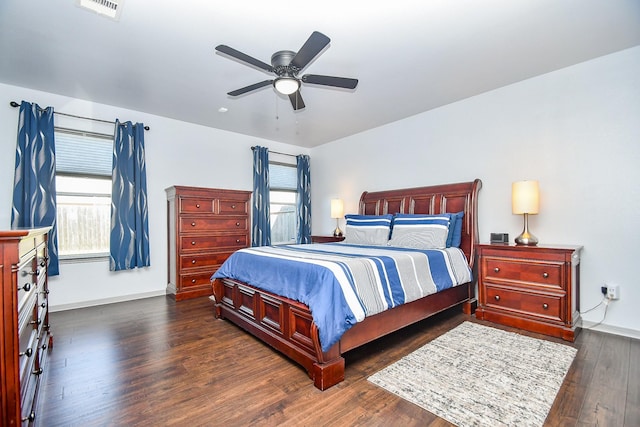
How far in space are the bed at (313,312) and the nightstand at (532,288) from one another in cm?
30

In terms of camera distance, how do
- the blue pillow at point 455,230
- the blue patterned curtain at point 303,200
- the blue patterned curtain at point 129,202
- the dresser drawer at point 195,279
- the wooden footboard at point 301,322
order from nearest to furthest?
the wooden footboard at point 301,322 → the blue pillow at point 455,230 → the blue patterned curtain at point 129,202 → the dresser drawer at point 195,279 → the blue patterned curtain at point 303,200

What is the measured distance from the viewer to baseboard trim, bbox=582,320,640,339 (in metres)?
2.63

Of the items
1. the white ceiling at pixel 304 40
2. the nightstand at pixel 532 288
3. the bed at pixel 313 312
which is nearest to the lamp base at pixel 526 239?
the nightstand at pixel 532 288

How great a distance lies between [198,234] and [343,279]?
2.86 m

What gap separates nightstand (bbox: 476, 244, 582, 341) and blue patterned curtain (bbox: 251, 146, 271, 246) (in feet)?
11.2

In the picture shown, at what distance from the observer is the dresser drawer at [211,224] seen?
4113mm

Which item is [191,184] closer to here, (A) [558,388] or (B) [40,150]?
(B) [40,150]

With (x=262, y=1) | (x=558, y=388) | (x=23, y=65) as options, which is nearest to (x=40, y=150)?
(x=23, y=65)

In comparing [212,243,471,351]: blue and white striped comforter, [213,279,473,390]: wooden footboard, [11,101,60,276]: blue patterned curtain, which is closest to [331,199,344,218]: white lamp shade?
[212,243,471,351]: blue and white striped comforter

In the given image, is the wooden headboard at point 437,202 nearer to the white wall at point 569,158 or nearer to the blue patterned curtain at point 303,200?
the white wall at point 569,158

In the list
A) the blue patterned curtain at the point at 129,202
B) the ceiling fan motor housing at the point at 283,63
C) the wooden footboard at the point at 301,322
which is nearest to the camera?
the wooden footboard at the point at 301,322

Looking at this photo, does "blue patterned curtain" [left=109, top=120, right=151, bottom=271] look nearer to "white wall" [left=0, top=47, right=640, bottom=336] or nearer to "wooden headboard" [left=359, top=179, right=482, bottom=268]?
"white wall" [left=0, top=47, right=640, bottom=336]

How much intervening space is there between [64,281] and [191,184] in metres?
2.00

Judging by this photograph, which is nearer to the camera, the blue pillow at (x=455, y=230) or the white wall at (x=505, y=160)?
the white wall at (x=505, y=160)
